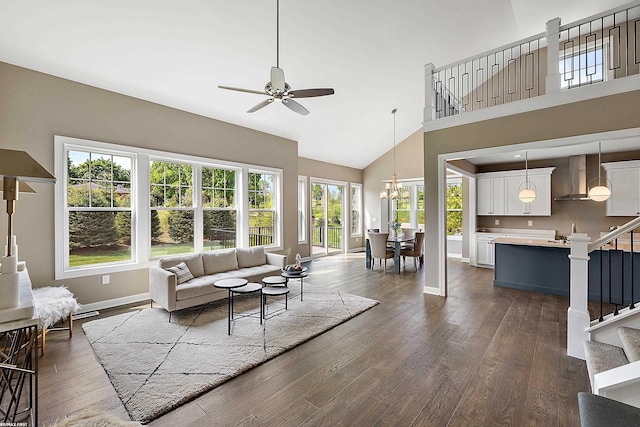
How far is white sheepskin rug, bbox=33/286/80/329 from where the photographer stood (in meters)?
3.01

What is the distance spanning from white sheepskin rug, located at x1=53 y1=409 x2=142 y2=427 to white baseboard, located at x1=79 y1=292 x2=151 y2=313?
2588 mm

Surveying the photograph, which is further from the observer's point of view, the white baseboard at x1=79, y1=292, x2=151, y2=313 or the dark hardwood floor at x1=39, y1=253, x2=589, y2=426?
the white baseboard at x1=79, y1=292, x2=151, y2=313

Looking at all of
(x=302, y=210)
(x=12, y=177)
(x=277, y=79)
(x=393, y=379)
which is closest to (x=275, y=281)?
(x=393, y=379)

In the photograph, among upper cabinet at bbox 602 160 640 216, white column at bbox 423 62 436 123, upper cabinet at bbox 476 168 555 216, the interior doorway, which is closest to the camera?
white column at bbox 423 62 436 123

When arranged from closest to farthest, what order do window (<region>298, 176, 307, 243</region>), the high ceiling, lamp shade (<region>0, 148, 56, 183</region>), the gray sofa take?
lamp shade (<region>0, 148, 56, 183</region>)
the high ceiling
the gray sofa
window (<region>298, 176, 307, 243</region>)

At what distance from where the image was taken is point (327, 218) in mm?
9195

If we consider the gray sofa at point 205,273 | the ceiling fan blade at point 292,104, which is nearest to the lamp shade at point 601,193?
the ceiling fan blade at point 292,104

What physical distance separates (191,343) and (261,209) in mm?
3842

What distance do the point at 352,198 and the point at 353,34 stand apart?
6.19 meters

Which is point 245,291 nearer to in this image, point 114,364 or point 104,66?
point 114,364

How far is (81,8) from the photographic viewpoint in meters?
3.09

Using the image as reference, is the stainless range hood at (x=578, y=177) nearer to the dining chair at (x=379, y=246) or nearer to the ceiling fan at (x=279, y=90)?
the dining chair at (x=379, y=246)

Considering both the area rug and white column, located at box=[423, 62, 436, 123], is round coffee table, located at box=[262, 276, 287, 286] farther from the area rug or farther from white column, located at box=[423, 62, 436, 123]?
white column, located at box=[423, 62, 436, 123]

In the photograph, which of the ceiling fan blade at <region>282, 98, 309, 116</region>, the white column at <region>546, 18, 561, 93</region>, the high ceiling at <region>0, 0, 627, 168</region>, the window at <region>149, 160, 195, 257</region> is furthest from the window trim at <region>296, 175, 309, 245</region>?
the white column at <region>546, 18, 561, 93</region>
